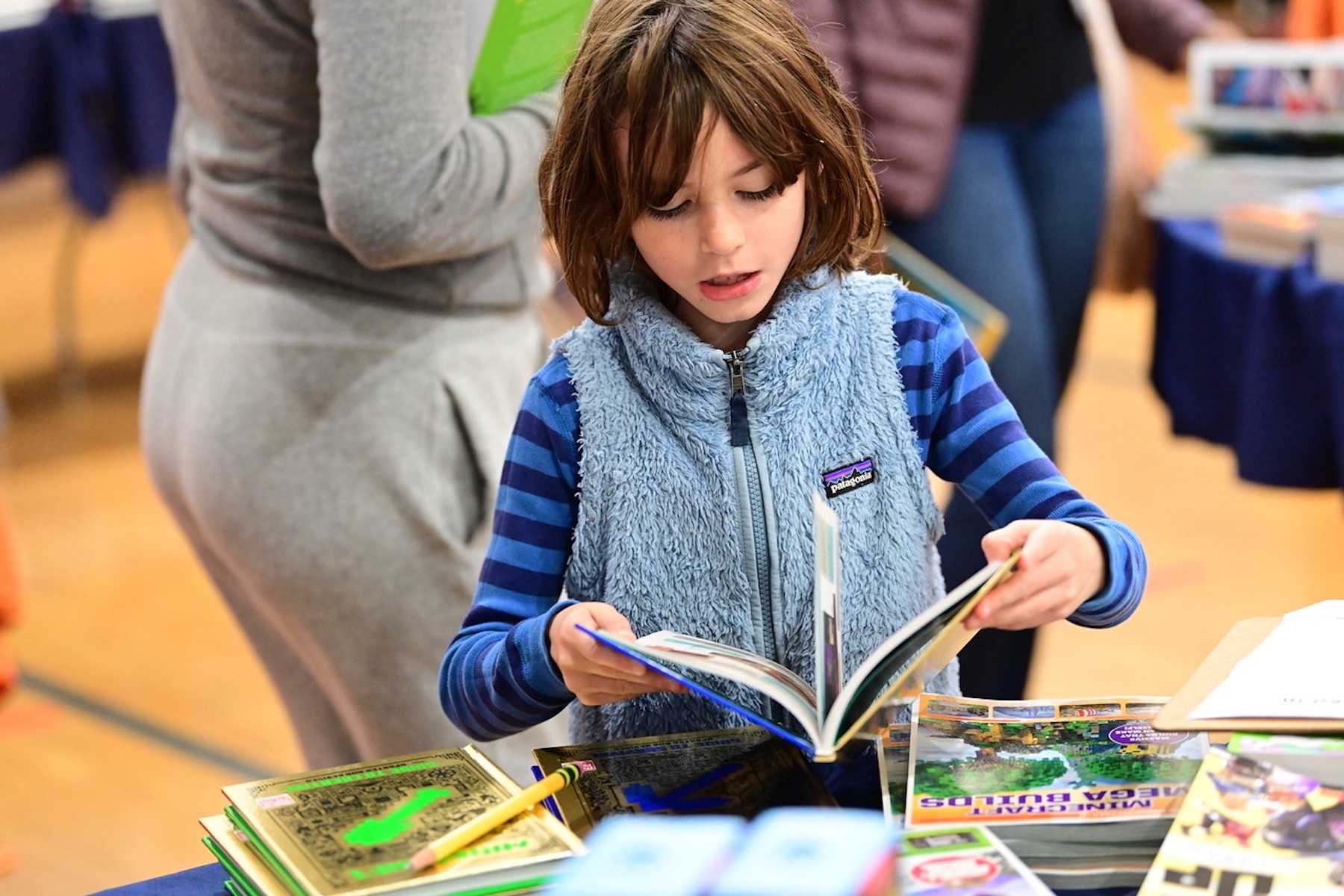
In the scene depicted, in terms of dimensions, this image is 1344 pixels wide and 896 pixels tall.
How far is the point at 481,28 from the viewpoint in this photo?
151 centimetres

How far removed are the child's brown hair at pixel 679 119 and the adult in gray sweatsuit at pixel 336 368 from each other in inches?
11.8

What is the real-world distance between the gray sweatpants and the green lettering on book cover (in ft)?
1.91

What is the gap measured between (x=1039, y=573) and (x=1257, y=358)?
138 centimetres

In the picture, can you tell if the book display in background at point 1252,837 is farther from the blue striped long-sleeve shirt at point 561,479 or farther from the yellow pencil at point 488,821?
the yellow pencil at point 488,821

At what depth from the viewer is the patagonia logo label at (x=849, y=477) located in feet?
3.99

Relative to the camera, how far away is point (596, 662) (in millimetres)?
1084

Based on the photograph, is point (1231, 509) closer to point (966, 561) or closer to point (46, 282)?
point (966, 561)

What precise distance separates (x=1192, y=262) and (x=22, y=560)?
268cm

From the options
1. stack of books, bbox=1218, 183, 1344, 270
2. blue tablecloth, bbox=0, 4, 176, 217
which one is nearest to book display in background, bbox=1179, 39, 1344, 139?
stack of books, bbox=1218, 183, 1344, 270

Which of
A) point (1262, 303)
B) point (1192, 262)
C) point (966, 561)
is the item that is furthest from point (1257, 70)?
point (966, 561)

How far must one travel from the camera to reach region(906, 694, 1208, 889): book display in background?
984mm

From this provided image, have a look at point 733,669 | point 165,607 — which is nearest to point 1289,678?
point 733,669

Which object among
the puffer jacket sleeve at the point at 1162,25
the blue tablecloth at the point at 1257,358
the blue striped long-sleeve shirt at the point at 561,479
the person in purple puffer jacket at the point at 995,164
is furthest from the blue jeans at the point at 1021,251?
the blue striped long-sleeve shirt at the point at 561,479

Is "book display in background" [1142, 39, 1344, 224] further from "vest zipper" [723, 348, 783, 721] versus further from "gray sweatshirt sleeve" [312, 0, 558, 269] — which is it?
"vest zipper" [723, 348, 783, 721]
